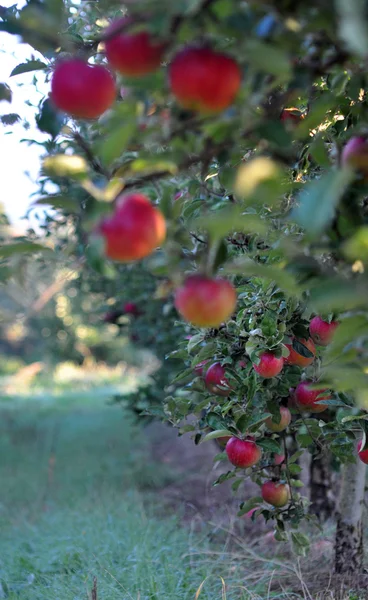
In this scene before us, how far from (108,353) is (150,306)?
38.1 ft

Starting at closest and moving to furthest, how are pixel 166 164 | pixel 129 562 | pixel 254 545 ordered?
pixel 166 164
pixel 129 562
pixel 254 545

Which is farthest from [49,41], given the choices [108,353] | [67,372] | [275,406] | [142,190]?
[108,353]

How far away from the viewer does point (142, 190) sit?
1293 millimetres

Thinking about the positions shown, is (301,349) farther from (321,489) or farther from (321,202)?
(321,489)

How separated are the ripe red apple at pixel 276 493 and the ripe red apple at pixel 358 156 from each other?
130 centimetres

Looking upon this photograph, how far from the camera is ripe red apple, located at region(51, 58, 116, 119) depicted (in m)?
0.87

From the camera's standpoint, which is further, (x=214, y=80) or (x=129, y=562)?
(x=129, y=562)

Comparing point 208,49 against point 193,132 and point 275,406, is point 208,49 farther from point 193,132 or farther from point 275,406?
point 275,406

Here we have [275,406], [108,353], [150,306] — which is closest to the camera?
[275,406]

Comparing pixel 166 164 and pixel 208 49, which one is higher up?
pixel 208 49

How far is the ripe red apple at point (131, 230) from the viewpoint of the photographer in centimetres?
81

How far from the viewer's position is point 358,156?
94 cm

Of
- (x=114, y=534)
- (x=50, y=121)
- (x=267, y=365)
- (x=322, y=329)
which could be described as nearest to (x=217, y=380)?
(x=267, y=365)

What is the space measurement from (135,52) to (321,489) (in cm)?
287
